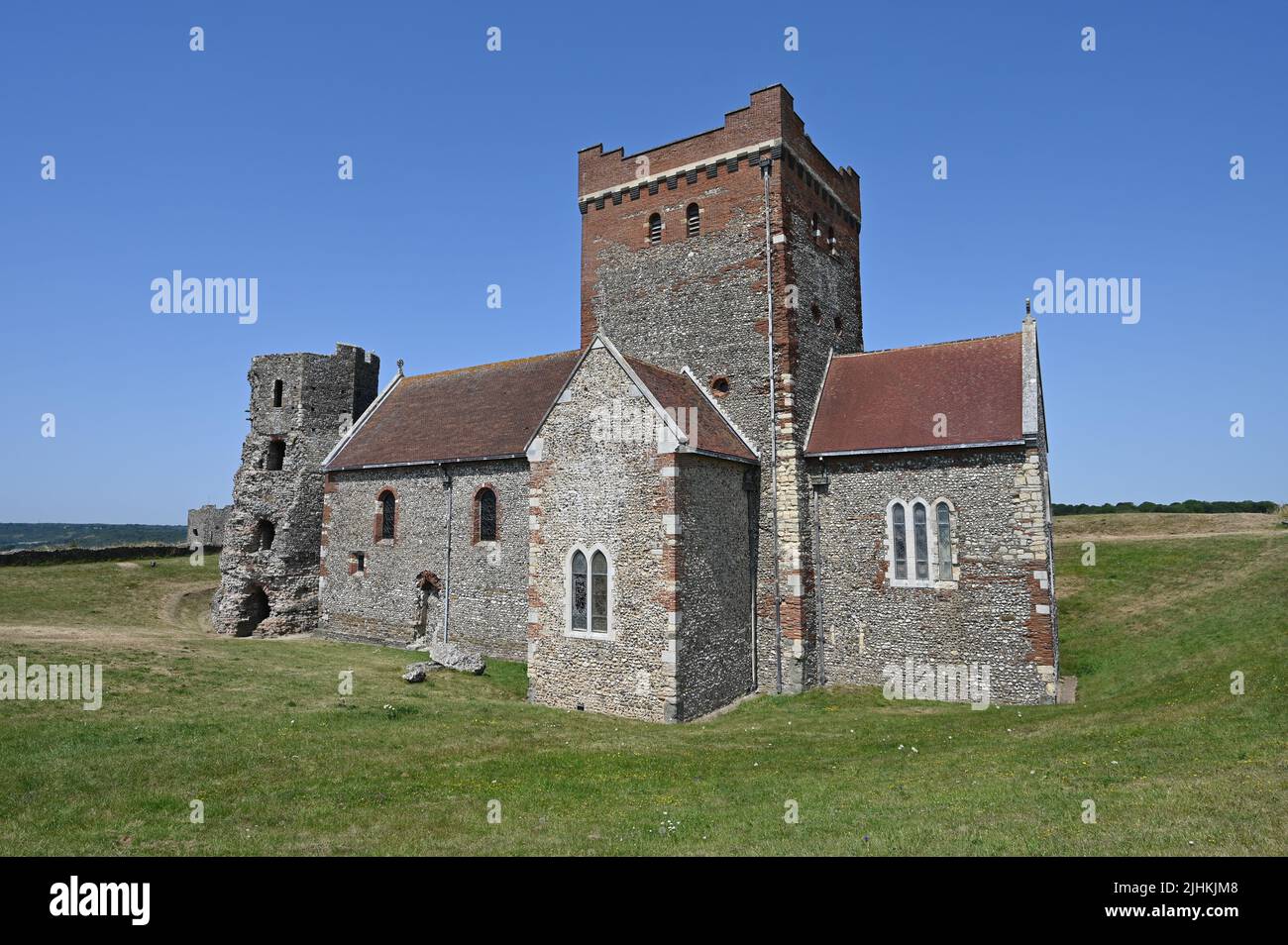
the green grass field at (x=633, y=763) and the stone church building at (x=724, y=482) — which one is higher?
the stone church building at (x=724, y=482)

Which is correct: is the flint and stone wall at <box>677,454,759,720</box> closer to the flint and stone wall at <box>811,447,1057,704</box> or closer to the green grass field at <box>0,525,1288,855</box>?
the green grass field at <box>0,525,1288,855</box>

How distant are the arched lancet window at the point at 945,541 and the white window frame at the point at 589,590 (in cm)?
861

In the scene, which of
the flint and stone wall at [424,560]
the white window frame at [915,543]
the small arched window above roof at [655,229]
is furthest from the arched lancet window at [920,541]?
the flint and stone wall at [424,560]

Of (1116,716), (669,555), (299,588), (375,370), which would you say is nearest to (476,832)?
(669,555)

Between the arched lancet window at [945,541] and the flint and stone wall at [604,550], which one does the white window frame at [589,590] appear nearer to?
the flint and stone wall at [604,550]

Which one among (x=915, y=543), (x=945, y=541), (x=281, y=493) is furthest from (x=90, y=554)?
(x=945, y=541)

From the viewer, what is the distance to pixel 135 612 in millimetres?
31891

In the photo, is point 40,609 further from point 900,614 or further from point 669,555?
point 900,614

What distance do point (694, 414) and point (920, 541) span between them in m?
6.95

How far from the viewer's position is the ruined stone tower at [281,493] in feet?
101

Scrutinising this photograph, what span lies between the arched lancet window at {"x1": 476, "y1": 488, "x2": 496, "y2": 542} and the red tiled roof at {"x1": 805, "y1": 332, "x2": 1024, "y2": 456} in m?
10.8

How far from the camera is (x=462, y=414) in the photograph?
28641mm
